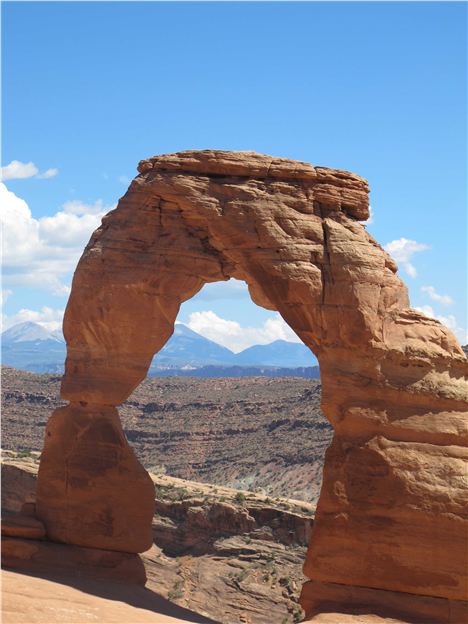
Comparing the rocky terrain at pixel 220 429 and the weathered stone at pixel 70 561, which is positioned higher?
the rocky terrain at pixel 220 429

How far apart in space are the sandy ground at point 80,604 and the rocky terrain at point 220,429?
23676mm

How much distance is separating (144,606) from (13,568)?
2.62 meters

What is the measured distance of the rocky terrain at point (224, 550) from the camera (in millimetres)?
27891

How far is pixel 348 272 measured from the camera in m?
21.2

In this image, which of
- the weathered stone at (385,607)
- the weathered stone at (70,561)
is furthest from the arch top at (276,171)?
the weathered stone at (70,561)

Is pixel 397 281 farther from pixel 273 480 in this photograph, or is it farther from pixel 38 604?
pixel 273 480

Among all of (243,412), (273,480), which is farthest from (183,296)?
(243,412)

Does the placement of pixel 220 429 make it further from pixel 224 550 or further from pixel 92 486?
pixel 92 486

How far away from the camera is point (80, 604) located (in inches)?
728

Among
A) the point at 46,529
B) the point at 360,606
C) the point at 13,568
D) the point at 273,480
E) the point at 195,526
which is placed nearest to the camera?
the point at 360,606

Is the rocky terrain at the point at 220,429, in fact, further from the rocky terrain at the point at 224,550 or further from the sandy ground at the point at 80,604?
the sandy ground at the point at 80,604

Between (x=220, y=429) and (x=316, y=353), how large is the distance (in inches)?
1399

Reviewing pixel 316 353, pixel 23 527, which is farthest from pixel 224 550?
pixel 316 353

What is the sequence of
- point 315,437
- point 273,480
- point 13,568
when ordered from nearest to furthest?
point 13,568 → point 273,480 → point 315,437
